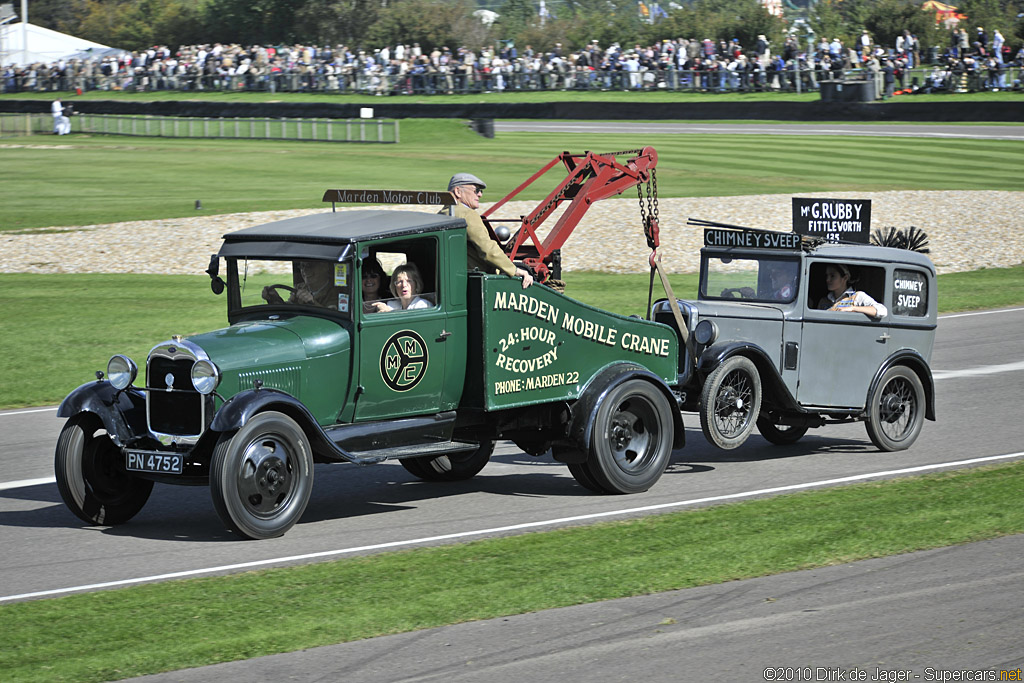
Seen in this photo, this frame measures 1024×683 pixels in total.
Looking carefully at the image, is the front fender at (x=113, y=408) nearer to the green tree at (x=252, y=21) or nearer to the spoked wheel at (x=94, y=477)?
the spoked wheel at (x=94, y=477)

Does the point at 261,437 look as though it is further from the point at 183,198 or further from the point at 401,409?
the point at 183,198

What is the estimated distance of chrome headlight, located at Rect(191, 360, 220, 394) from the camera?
823 cm

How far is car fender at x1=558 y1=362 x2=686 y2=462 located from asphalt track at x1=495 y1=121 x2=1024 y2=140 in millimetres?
37499

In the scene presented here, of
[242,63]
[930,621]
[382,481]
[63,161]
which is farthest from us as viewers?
[242,63]

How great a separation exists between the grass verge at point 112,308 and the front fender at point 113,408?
549 centimetres

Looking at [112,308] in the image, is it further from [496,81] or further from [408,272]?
[496,81]

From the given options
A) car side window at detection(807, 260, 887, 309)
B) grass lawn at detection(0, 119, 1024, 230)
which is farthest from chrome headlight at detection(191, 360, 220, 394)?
grass lawn at detection(0, 119, 1024, 230)

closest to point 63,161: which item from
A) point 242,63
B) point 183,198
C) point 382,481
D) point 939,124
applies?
point 183,198

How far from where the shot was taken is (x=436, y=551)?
820 cm

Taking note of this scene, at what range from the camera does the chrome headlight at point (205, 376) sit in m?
8.23

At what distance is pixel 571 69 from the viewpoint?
6247 centimetres

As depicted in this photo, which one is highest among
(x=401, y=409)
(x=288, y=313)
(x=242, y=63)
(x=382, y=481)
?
(x=242, y=63)

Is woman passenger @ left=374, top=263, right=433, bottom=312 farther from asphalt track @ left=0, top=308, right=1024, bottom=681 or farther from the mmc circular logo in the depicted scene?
asphalt track @ left=0, top=308, right=1024, bottom=681

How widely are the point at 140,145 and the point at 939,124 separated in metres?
31.2
